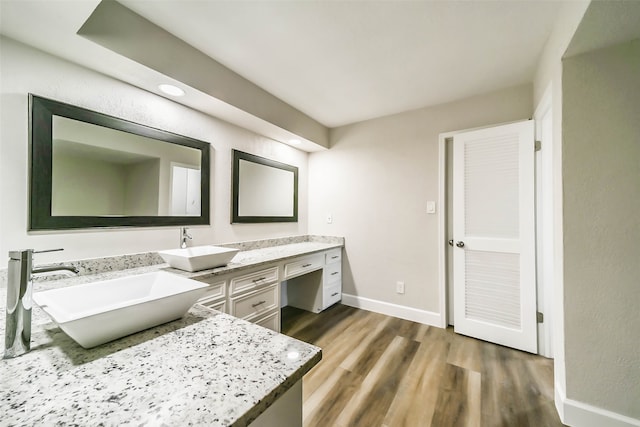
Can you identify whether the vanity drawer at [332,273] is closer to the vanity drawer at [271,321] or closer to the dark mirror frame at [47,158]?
the vanity drawer at [271,321]

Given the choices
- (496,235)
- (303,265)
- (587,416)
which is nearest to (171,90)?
(303,265)

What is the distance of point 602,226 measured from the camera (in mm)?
1307

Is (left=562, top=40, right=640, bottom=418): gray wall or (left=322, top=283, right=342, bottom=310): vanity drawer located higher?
(left=562, top=40, right=640, bottom=418): gray wall

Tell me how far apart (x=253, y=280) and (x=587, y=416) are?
211 centimetres

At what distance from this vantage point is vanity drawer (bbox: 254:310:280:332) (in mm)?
2041

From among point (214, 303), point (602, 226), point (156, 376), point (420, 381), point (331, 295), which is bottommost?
point (420, 381)

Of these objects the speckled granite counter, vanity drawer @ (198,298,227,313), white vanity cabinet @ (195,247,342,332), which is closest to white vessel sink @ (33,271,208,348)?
the speckled granite counter

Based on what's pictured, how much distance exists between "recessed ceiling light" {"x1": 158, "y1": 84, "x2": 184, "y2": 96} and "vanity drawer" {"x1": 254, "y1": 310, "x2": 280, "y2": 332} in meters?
1.83

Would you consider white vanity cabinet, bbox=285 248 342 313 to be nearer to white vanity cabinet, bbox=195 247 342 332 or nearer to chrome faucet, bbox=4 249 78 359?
white vanity cabinet, bbox=195 247 342 332

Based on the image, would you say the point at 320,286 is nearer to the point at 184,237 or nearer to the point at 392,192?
the point at 392,192

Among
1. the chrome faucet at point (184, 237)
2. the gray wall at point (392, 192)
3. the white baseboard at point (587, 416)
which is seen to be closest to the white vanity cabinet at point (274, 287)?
the gray wall at point (392, 192)

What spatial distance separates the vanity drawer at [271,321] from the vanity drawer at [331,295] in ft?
2.64

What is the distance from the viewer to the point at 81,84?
4.99 ft

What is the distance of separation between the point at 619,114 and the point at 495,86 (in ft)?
3.70
